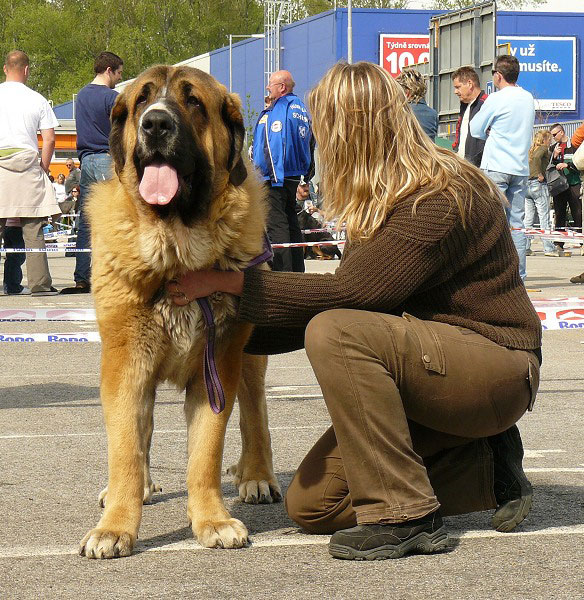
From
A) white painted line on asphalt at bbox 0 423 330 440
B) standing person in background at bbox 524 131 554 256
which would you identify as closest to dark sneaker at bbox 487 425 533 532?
white painted line on asphalt at bbox 0 423 330 440

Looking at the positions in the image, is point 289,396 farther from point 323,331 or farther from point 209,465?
point 323,331

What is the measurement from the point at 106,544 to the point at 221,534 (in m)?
0.34

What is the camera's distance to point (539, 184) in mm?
17359

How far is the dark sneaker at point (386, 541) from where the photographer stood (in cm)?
304

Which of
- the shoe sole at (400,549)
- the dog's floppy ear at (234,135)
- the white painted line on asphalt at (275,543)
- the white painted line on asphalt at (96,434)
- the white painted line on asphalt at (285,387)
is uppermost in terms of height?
the dog's floppy ear at (234,135)

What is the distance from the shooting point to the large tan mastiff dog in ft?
10.5

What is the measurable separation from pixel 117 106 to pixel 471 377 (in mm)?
1445

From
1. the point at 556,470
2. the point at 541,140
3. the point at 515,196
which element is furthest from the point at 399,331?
the point at 541,140

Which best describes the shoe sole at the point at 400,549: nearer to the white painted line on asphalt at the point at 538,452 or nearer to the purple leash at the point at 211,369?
the purple leash at the point at 211,369

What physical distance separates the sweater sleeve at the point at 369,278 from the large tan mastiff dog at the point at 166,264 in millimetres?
122

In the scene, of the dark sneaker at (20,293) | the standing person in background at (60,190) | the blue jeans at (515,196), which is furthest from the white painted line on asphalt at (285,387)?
the standing person in background at (60,190)

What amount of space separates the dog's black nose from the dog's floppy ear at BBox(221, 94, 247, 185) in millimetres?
336

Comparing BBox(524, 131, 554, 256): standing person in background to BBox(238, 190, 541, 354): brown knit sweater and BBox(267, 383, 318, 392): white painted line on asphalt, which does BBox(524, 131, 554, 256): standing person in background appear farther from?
BBox(238, 190, 541, 354): brown knit sweater

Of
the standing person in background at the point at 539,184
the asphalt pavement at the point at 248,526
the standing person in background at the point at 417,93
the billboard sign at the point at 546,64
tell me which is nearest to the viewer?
the asphalt pavement at the point at 248,526
